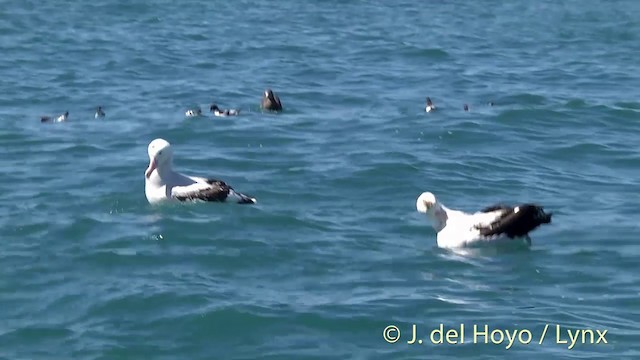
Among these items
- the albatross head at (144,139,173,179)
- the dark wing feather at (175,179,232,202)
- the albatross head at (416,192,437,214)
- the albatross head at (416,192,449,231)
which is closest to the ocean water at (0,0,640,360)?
the dark wing feather at (175,179,232,202)

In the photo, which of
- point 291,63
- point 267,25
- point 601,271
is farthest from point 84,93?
point 601,271

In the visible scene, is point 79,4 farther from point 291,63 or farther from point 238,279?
point 238,279

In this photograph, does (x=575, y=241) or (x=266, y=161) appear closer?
(x=575, y=241)

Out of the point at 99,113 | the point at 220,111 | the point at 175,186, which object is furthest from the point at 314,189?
the point at 99,113

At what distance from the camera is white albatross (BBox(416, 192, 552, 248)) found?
18.0m

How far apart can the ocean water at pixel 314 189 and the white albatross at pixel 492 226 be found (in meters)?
0.25

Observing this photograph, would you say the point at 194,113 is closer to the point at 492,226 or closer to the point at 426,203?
the point at 426,203

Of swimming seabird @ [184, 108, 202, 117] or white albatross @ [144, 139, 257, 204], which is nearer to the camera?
white albatross @ [144, 139, 257, 204]

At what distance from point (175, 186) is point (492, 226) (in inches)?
180

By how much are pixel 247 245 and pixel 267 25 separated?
→ 2365 centimetres

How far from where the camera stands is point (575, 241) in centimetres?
1838

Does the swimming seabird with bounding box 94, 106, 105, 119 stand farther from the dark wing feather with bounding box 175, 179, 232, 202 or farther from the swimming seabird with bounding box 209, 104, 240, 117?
the dark wing feather with bounding box 175, 179, 232, 202

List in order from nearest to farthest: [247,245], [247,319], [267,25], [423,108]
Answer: [247,319] → [247,245] → [423,108] → [267,25]

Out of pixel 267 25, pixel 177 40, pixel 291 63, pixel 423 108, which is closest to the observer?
pixel 423 108
